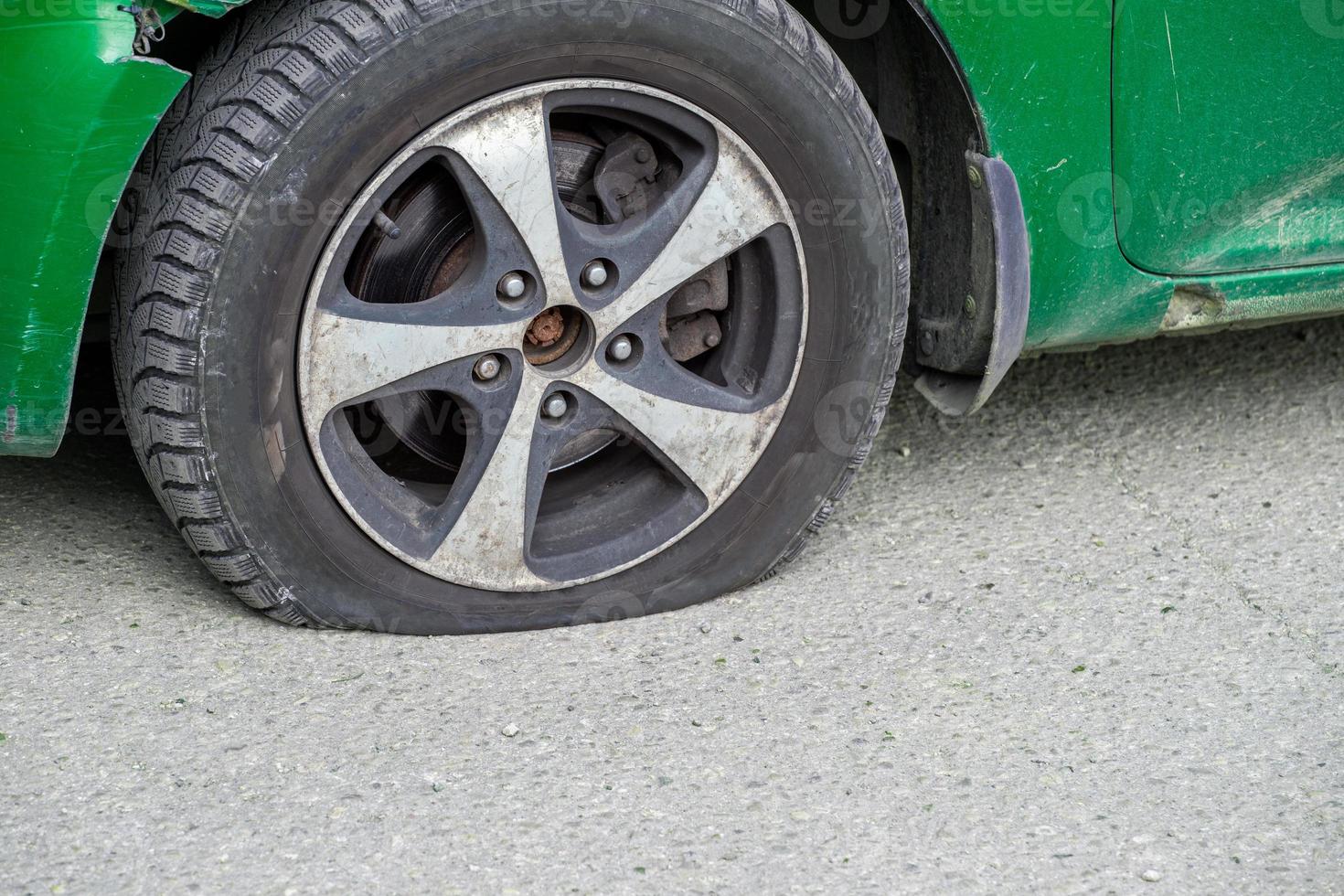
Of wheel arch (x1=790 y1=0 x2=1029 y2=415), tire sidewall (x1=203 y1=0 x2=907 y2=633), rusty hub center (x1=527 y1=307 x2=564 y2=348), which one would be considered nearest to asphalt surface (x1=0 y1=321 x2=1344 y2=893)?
tire sidewall (x1=203 y1=0 x2=907 y2=633)

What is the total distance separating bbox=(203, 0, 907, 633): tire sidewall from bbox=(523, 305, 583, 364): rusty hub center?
0.36 metres

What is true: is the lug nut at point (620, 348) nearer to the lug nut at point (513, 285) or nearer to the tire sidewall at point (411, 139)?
the lug nut at point (513, 285)

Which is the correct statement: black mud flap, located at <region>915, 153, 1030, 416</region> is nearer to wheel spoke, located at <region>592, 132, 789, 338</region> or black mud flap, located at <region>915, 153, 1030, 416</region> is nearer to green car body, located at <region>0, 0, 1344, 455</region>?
green car body, located at <region>0, 0, 1344, 455</region>

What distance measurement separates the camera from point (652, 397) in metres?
2.33

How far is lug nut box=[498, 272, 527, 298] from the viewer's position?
218 cm

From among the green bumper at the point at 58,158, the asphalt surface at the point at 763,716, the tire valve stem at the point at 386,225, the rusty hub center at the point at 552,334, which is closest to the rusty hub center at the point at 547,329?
the rusty hub center at the point at 552,334

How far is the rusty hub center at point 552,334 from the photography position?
226cm

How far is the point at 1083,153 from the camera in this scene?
2316 mm

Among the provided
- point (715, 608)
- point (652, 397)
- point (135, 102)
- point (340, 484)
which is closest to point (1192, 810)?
point (715, 608)

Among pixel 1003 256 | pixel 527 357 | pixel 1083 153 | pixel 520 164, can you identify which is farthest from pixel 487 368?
pixel 1083 153

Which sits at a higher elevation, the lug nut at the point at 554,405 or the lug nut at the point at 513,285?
the lug nut at the point at 513,285

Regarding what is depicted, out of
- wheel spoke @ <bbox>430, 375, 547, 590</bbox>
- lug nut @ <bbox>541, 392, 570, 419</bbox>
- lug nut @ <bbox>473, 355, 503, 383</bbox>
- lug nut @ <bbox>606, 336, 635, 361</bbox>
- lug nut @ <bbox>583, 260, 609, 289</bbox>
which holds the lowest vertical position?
wheel spoke @ <bbox>430, 375, 547, 590</bbox>

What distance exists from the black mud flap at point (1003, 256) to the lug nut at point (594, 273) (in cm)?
63

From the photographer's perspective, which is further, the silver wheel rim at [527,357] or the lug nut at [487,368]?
the lug nut at [487,368]
